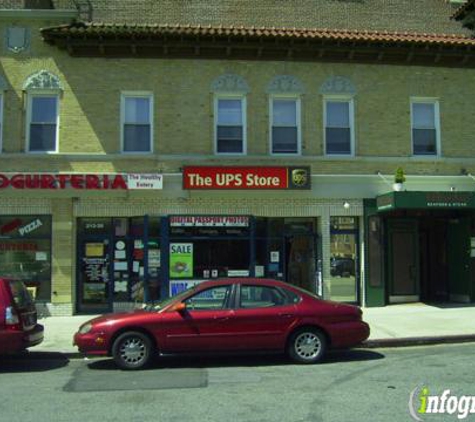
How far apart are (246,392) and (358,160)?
10365 mm

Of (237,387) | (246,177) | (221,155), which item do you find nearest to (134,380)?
(237,387)

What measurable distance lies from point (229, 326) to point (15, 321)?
3.34m

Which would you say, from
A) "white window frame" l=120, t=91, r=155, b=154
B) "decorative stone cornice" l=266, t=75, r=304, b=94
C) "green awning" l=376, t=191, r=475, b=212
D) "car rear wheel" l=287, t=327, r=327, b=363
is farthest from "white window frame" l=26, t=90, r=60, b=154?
"car rear wheel" l=287, t=327, r=327, b=363

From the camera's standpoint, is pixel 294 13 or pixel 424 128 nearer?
pixel 424 128

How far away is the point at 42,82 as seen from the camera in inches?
650

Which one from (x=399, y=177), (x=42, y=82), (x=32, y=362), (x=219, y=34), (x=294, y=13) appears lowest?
(x=32, y=362)

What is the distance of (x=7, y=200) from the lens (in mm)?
16219

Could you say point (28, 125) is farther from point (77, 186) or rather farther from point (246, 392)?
point (246, 392)

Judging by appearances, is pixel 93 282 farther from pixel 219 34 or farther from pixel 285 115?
pixel 219 34

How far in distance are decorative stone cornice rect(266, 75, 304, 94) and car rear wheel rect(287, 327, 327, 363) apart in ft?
29.0

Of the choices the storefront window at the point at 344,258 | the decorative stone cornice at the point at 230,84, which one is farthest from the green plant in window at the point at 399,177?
the decorative stone cornice at the point at 230,84

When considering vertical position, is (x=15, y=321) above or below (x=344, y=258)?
below

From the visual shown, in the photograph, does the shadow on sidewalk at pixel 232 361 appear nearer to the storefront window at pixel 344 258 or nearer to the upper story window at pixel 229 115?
the storefront window at pixel 344 258

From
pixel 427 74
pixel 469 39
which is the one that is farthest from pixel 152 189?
pixel 469 39
